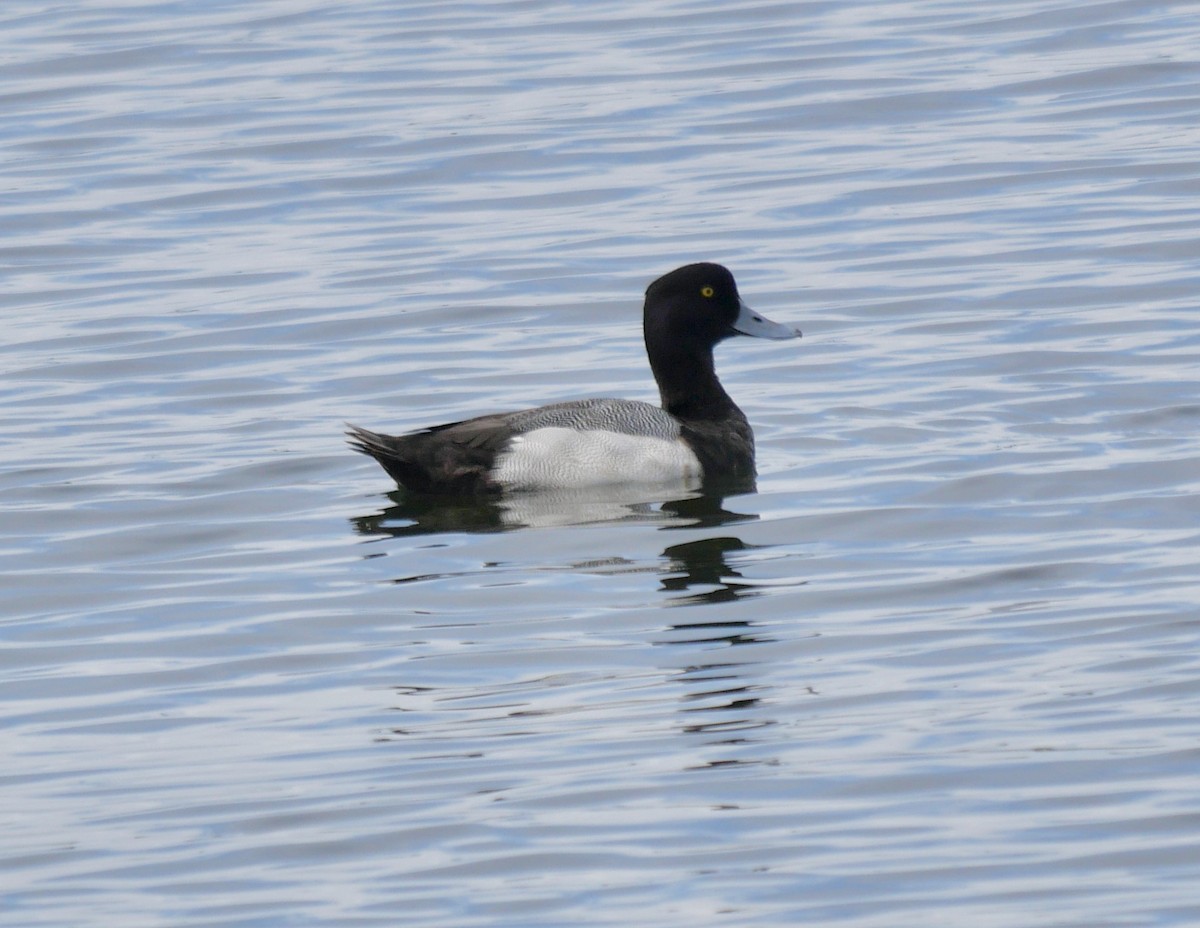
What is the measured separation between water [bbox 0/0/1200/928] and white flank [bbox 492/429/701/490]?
243 millimetres

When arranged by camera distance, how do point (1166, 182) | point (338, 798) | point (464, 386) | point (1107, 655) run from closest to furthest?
point (338, 798) → point (1107, 655) → point (464, 386) → point (1166, 182)

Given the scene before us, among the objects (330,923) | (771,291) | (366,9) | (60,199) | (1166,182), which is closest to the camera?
(330,923)

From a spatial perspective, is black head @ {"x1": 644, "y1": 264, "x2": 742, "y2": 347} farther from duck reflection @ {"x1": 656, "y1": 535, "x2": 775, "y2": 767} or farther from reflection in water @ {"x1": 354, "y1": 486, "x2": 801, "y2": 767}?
duck reflection @ {"x1": 656, "y1": 535, "x2": 775, "y2": 767}

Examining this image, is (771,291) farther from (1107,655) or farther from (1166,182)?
(1107,655)

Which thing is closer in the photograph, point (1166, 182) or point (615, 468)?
point (615, 468)

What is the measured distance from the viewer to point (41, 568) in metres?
9.35

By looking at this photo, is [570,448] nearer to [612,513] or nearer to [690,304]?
[612,513]

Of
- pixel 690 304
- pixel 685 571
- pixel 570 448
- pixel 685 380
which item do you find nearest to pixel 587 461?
pixel 570 448

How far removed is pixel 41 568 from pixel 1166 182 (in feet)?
31.0

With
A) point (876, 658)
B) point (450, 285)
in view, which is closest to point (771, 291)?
point (450, 285)

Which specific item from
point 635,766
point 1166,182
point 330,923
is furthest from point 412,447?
point 1166,182

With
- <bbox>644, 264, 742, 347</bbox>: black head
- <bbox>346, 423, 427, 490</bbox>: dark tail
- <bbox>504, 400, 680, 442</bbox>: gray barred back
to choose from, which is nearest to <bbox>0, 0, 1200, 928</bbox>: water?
<bbox>346, 423, 427, 490</bbox>: dark tail

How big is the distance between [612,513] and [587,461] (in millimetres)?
524

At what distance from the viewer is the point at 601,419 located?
10664mm
